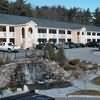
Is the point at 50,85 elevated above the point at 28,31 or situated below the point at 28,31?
below

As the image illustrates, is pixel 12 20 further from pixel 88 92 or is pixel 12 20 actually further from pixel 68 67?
pixel 88 92

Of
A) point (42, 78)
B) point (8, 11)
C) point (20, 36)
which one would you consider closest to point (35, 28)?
point (20, 36)

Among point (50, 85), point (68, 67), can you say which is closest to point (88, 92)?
point (50, 85)

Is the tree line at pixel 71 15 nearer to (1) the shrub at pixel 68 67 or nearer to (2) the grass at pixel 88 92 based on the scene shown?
(1) the shrub at pixel 68 67

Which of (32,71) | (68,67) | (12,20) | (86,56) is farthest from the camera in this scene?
(12,20)

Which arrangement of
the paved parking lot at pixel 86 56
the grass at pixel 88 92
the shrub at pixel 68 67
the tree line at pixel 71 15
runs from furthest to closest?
the tree line at pixel 71 15, the paved parking lot at pixel 86 56, the shrub at pixel 68 67, the grass at pixel 88 92

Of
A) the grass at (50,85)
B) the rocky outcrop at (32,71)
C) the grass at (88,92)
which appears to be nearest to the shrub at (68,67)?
the rocky outcrop at (32,71)

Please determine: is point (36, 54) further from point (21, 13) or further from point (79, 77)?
point (21, 13)

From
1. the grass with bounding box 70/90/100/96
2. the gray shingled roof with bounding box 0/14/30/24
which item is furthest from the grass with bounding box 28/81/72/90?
the gray shingled roof with bounding box 0/14/30/24

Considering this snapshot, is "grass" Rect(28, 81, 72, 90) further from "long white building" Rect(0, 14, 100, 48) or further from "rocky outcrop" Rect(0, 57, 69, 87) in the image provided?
"long white building" Rect(0, 14, 100, 48)

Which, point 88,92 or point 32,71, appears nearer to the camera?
point 88,92

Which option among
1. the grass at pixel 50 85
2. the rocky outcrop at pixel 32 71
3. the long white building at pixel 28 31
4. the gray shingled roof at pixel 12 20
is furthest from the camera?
the gray shingled roof at pixel 12 20

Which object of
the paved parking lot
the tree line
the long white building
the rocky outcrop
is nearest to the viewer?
the rocky outcrop

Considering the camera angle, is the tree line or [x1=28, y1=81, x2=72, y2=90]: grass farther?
the tree line
